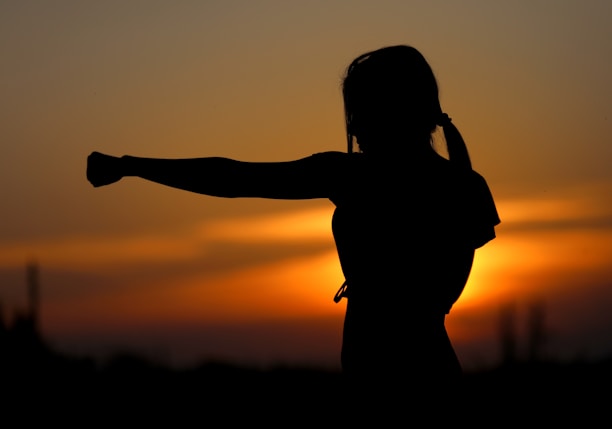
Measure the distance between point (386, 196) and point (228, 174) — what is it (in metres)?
0.43

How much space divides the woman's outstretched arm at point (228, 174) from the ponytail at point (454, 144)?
37cm

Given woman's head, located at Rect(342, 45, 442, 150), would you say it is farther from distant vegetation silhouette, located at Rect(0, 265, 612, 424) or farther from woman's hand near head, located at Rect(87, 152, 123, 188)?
distant vegetation silhouette, located at Rect(0, 265, 612, 424)

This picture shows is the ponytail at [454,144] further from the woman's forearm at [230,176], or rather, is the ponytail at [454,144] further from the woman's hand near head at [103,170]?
the woman's hand near head at [103,170]

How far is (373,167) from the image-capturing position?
420 cm

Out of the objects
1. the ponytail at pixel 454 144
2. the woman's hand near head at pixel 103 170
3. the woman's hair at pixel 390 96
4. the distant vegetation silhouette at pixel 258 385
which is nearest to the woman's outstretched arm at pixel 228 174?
the woman's hand near head at pixel 103 170

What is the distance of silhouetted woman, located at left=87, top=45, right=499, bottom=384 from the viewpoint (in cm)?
412

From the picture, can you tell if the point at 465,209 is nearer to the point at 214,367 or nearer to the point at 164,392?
the point at 164,392

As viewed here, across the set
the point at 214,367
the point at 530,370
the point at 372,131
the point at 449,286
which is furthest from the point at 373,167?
the point at 214,367

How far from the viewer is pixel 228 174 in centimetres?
413

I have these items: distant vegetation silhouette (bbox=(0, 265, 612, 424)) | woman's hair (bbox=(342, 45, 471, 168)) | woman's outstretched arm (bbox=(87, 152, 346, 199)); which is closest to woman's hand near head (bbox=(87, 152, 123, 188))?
woman's outstretched arm (bbox=(87, 152, 346, 199))

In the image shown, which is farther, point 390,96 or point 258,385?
point 258,385

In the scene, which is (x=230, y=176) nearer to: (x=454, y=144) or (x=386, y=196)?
(x=386, y=196)

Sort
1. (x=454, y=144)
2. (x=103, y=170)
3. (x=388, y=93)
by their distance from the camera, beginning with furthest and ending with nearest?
1. (x=454, y=144)
2. (x=388, y=93)
3. (x=103, y=170)

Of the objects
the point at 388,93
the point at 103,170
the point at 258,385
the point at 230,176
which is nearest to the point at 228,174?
the point at 230,176
